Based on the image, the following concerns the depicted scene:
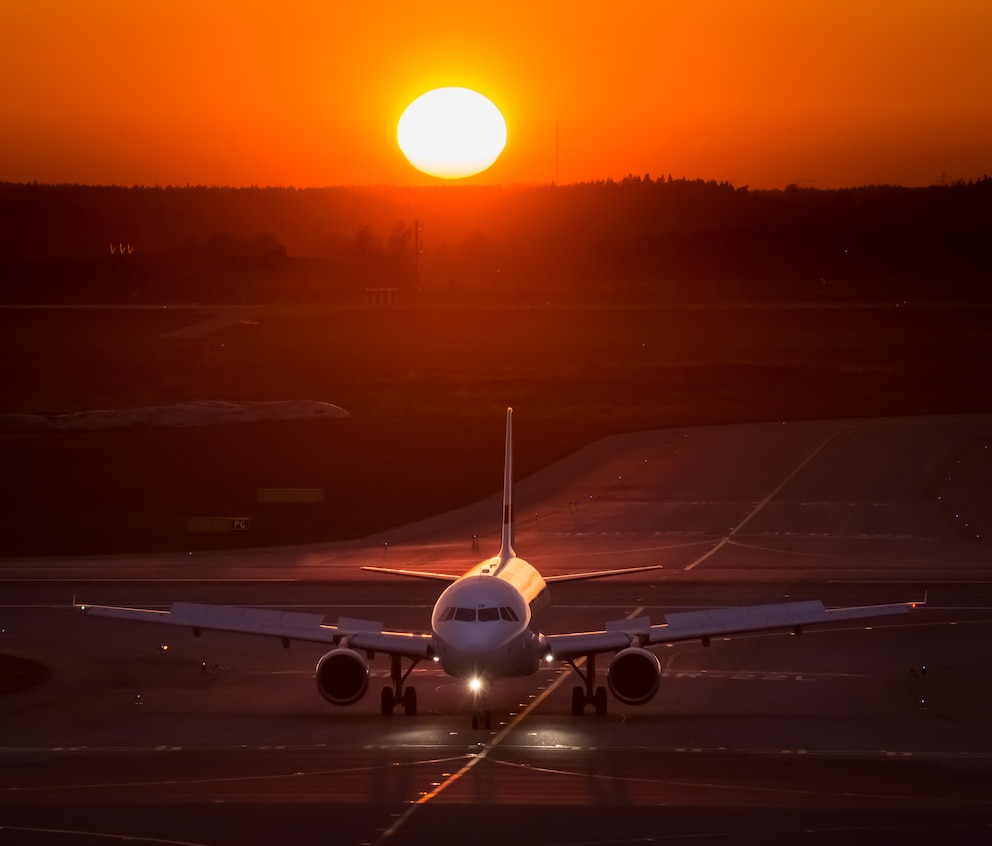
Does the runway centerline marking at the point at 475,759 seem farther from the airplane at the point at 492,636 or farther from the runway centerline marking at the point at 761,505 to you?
the runway centerline marking at the point at 761,505

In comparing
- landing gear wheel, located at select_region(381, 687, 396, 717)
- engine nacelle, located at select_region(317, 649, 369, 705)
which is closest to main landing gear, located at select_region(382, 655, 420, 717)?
landing gear wheel, located at select_region(381, 687, 396, 717)

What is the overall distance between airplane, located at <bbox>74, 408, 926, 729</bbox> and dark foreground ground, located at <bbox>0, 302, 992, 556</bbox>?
97.3 ft

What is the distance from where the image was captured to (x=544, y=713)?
34.1 meters

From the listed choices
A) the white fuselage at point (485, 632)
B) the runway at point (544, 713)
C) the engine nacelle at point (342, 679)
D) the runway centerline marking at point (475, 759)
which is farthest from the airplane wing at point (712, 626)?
the engine nacelle at point (342, 679)

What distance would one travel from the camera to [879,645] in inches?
1673

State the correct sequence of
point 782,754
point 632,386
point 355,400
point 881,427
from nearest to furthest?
point 782,754, point 881,427, point 355,400, point 632,386

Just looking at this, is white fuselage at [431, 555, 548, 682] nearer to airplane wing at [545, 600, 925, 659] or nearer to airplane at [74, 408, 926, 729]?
airplane at [74, 408, 926, 729]

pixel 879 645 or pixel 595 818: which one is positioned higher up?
pixel 879 645

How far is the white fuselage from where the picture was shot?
31.3m

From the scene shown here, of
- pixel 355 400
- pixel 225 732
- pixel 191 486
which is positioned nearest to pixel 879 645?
pixel 225 732

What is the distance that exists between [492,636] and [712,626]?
18.7 ft

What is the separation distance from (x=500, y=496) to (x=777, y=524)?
44.9 ft

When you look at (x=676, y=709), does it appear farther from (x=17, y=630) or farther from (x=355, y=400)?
(x=355, y=400)

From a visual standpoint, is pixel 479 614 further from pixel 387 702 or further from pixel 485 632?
pixel 387 702
